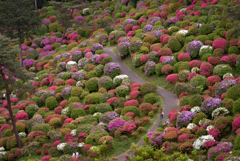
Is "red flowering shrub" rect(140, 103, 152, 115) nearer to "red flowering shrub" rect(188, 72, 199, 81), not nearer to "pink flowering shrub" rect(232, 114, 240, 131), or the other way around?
"red flowering shrub" rect(188, 72, 199, 81)

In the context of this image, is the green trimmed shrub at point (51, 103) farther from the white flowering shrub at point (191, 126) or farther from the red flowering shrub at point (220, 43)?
the red flowering shrub at point (220, 43)

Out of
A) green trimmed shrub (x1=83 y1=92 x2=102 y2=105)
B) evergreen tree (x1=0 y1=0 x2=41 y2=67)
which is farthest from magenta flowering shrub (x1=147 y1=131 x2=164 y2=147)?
evergreen tree (x1=0 y1=0 x2=41 y2=67)

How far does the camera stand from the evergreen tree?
124 ft

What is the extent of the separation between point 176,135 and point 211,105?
3.61m

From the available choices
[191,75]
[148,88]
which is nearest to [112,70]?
[148,88]

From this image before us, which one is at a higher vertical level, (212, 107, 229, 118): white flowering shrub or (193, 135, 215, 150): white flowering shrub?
(212, 107, 229, 118): white flowering shrub

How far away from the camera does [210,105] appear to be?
677 inches

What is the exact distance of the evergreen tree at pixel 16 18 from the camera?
37906 millimetres

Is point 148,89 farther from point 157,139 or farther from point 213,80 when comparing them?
point 157,139

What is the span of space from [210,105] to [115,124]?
24.8ft

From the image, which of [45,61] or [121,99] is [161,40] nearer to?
[121,99]

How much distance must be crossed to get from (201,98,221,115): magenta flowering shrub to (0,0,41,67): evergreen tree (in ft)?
102

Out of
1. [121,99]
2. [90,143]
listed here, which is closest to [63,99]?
[121,99]

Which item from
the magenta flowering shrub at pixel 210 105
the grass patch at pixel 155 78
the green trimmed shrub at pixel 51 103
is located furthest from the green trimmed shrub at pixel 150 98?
the green trimmed shrub at pixel 51 103
